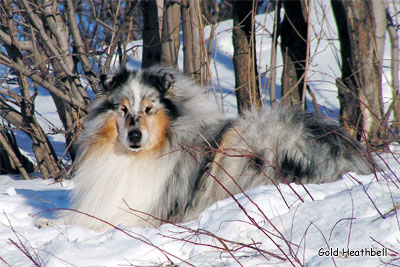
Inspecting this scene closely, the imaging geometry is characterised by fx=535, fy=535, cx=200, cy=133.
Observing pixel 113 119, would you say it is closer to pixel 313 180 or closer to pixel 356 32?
pixel 313 180

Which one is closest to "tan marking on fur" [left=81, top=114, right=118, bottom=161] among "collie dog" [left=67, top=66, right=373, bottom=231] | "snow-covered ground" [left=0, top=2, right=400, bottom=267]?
"collie dog" [left=67, top=66, right=373, bottom=231]

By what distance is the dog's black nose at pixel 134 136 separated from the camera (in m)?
3.89

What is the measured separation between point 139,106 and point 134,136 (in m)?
0.24

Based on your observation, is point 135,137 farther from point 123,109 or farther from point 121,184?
point 121,184

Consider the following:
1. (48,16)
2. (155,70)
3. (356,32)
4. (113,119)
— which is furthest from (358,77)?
(48,16)

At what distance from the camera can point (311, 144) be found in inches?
153

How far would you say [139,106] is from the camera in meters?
4.00

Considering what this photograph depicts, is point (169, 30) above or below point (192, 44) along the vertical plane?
above

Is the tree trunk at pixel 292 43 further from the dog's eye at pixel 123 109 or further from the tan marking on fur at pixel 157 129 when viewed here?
the dog's eye at pixel 123 109

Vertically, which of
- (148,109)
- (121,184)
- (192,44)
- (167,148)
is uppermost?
(192,44)

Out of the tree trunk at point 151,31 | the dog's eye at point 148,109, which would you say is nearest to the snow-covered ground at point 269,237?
the dog's eye at point 148,109

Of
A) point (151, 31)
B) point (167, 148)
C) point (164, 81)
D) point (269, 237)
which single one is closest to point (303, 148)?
point (167, 148)

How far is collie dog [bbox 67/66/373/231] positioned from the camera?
3932mm

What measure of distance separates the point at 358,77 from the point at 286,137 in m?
2.01
